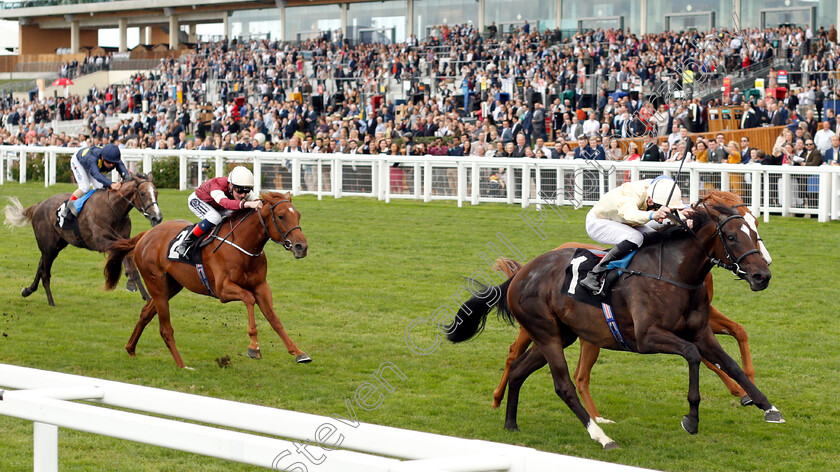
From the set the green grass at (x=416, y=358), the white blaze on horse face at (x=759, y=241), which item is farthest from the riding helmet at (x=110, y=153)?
the white blaze on horse face at (x=759, y=241)

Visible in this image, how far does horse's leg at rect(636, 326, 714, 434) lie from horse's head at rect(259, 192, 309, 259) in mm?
2594

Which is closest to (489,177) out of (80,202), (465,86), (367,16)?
(80,202)

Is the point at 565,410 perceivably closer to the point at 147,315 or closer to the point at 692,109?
the point at 147,315

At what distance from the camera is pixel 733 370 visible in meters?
5.05

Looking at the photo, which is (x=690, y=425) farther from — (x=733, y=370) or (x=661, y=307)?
(x=661, y=307)

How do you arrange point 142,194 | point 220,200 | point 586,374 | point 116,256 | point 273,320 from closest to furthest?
point 586,374 < point 273,320 < point 220,200 < point 116,256 < point 142,194

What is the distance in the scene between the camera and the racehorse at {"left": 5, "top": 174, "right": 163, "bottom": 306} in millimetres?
9609

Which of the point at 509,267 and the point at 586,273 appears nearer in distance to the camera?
the point at 586,273

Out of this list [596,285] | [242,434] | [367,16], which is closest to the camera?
[242,434]

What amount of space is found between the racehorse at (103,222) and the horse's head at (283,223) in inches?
109

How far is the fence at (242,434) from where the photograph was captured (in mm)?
2039

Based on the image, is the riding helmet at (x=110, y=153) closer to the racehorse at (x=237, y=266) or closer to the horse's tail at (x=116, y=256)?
the horse's tail at (x=116, y=256)

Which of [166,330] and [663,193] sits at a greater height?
[663,193]

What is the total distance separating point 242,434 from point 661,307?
331 cm
